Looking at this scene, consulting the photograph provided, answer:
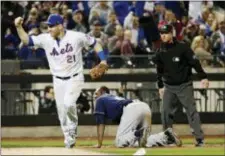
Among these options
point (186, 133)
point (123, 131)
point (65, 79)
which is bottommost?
point (186, 133)

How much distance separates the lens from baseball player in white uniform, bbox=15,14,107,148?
48.9 feet

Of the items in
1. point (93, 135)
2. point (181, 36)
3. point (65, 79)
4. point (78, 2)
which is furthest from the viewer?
point (78, 2)

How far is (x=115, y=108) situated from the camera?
616 inches

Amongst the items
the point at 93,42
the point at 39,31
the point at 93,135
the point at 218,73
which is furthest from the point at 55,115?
the point at 93,42

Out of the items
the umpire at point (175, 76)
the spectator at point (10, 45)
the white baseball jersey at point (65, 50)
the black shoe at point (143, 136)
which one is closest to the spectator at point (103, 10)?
the spectator at point (10, 45)

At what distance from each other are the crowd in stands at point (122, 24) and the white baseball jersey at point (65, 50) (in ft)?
18.8

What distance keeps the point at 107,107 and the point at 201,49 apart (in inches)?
247

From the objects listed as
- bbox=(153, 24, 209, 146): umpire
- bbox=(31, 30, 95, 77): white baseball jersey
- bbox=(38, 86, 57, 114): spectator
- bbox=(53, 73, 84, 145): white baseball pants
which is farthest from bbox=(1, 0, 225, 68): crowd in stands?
bbox=(53, 73, 84, 145): white baseball pants

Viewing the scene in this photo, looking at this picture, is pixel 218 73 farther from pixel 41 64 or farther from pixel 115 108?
pixel 115 108

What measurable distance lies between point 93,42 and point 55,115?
5.41 metres

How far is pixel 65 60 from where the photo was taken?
15.1 m

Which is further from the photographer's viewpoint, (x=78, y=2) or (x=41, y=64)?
(x=78, y=2)

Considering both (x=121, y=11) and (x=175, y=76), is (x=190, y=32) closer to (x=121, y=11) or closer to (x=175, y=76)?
(x=121, y=11)

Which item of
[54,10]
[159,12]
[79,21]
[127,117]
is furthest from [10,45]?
[127,117]
